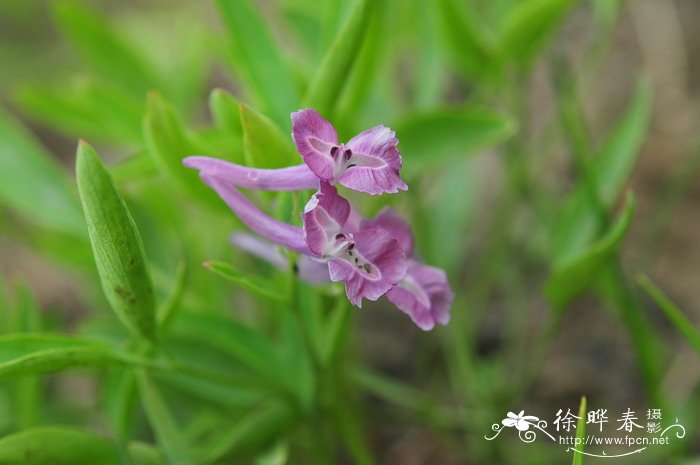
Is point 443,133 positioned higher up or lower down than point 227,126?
higher up

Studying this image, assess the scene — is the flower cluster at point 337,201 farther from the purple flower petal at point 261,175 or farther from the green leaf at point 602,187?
the green leaf at point 602,187

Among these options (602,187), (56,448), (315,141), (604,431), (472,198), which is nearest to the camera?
(315,141)

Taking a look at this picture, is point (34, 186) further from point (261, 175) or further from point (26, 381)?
point (261, 175)

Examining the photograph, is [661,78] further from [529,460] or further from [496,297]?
[529,460]

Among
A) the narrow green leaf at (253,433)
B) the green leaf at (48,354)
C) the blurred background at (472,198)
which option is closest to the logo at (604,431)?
the blurred background at (472,198)

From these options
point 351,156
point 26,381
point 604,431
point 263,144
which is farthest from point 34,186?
point 604,431

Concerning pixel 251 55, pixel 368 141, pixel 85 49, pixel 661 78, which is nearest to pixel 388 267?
pixel 368 141

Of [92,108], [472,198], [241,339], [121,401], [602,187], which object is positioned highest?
[472,198]
